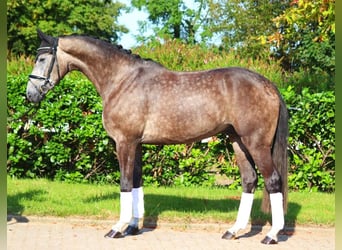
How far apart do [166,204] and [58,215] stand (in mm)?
1588

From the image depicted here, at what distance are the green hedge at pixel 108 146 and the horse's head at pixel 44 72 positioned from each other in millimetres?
3401

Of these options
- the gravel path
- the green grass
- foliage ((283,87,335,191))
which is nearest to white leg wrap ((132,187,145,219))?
the gravel path

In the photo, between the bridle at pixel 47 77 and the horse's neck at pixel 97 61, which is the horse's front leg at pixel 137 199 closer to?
the horse's neck at pixel 97 61

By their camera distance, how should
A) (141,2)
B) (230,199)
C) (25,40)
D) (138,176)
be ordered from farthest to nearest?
(141,2) → (25,40) → (230,199) → (138,176)

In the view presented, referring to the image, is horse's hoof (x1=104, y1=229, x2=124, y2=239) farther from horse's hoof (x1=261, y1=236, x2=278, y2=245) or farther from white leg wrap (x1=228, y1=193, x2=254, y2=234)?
horse's hoof (x1=261, y1=236, x2=278, y2=245)

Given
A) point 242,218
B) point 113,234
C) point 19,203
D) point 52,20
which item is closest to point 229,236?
point 242,218

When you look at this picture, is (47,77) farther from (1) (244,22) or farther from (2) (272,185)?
(1) (244,22)

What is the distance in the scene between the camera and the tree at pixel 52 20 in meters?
33.2

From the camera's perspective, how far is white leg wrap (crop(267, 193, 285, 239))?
20.4ft

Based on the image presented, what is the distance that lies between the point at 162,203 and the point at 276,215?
88.3 inches

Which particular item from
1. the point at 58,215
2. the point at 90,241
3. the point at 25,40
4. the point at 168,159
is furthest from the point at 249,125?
the point at 25,40

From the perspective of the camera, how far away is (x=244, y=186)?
6.70 meters

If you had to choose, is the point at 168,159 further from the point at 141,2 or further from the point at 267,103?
the point at 141,2

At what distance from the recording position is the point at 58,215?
7320mm
